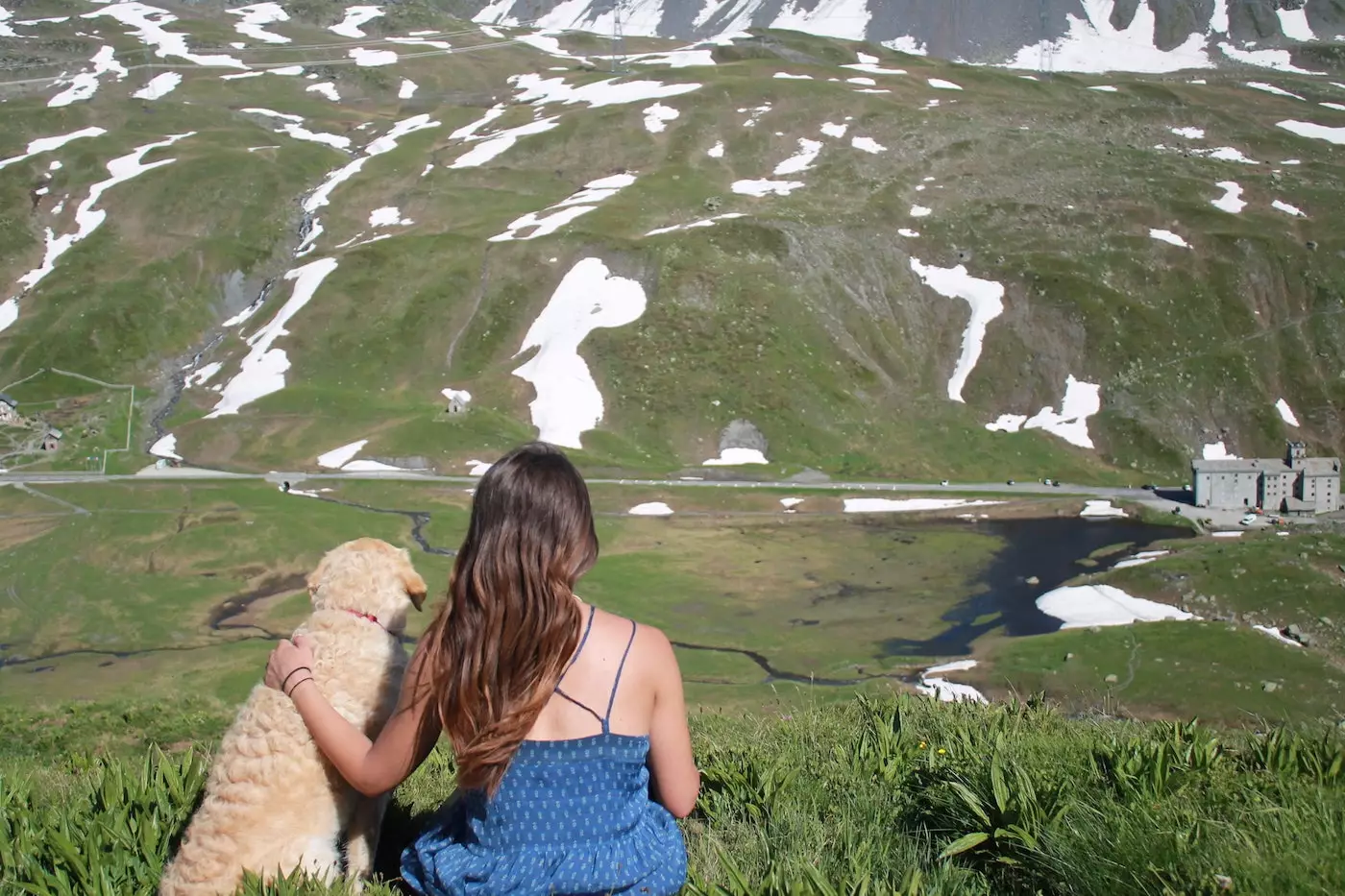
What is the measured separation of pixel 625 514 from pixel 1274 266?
9705 cm

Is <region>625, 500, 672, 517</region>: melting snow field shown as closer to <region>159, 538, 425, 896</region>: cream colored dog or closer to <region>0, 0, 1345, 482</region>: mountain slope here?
<region>0, 0, 1345, 482</region>: mountain slope

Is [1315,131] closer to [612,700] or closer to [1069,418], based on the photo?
[1069,418]

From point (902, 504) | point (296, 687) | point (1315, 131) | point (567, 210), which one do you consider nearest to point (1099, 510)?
point (902, 504)

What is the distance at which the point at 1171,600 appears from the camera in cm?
6731

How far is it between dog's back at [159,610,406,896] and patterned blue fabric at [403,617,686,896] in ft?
4.46

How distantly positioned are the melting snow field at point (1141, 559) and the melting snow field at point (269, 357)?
8213cm

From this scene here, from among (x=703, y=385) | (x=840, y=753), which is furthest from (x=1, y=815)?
(x=703, y=385)

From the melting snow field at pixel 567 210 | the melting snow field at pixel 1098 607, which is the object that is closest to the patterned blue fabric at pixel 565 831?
the melting snow field at pixel 1098 607

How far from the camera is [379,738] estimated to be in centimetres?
620

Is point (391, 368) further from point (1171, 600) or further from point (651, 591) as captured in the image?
point (1171, 600)

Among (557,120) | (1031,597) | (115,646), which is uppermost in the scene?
(557,120)

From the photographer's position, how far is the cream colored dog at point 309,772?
669 centimetres

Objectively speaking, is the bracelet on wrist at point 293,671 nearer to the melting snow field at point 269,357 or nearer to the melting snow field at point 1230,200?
the melting snow field at point 269,357

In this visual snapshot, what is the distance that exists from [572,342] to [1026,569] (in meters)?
55.3
